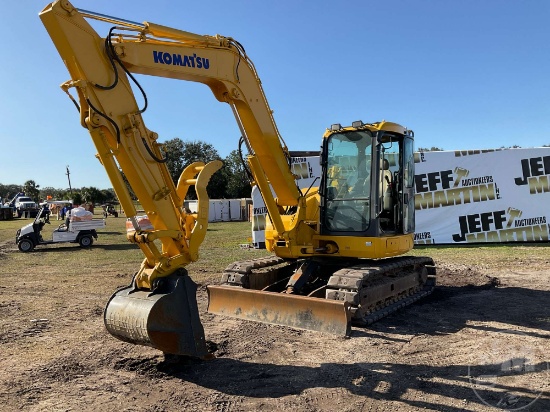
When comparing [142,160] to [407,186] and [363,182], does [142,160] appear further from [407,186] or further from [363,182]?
[407,186]

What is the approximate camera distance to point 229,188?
57469mm

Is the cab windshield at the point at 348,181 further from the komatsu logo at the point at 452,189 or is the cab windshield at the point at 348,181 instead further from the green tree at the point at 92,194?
the green tree at the point at 92,194

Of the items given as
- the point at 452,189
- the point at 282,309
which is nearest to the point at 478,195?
the point at 452,189

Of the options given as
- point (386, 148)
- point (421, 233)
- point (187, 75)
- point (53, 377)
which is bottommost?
point (53, 377)

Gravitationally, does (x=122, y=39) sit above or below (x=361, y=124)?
above

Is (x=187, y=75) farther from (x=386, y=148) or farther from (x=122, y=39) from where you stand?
(x=386, y=148)

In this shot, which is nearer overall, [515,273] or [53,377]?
[53,377]

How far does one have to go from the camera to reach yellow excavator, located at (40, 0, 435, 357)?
5117 mm

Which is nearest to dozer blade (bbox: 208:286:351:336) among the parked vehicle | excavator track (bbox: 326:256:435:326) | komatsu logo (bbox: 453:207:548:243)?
excavator track (bbox: 326:256:435:326)

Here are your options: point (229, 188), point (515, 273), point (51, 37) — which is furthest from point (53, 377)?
point (229, 188)

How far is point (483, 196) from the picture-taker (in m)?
18.1

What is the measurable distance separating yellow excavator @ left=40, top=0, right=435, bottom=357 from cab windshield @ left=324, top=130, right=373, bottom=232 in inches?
0.7

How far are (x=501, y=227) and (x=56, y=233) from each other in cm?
1766

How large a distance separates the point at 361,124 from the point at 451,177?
458 inches
